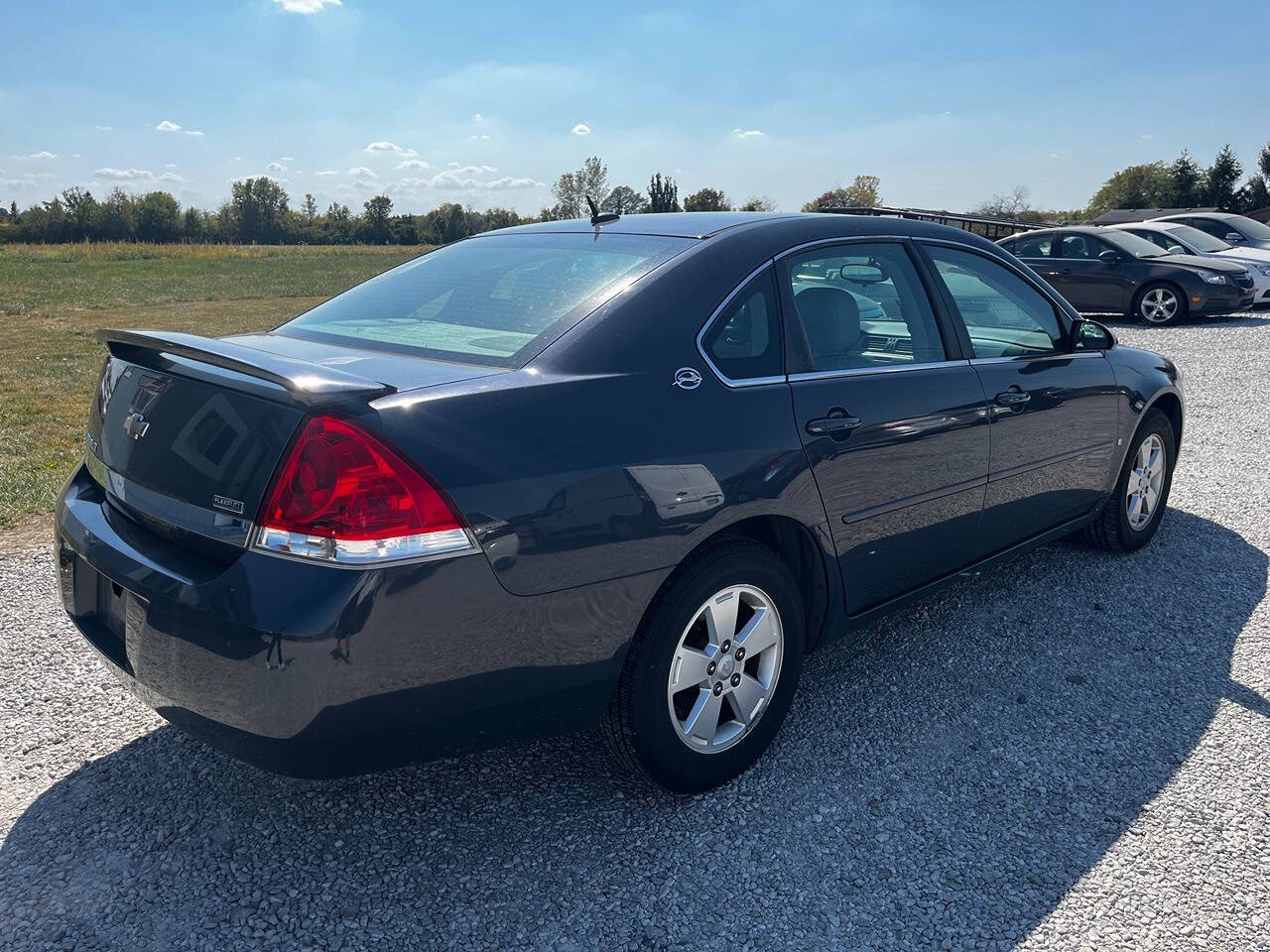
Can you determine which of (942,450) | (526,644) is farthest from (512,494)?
(942,450)

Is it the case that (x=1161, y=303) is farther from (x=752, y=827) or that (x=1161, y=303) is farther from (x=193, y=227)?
(x=193, y=227)

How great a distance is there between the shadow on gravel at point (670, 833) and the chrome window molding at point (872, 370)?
1.13 meters

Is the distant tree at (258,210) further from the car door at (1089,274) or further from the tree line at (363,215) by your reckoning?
the car door at (1089,274)

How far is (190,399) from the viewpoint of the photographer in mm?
2389

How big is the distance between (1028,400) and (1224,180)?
178 ft

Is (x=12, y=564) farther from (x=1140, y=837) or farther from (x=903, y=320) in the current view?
(x=1140, y=837)

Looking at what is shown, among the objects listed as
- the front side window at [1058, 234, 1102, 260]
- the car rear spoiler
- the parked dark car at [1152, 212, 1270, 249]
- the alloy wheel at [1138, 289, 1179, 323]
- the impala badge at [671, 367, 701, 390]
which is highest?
the parked dark car at [1152, 212, 1270, 249]

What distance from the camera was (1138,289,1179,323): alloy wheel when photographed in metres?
14.2

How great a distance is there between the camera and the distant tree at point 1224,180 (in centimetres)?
4744

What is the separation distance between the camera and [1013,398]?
12.2ft

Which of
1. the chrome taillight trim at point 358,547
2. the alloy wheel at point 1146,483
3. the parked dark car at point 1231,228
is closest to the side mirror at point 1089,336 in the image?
the alloy wheel at point 1146,483

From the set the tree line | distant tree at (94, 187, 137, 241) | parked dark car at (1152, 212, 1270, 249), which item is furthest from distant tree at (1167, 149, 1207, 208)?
distant tree at (94, 187, 137, 241)

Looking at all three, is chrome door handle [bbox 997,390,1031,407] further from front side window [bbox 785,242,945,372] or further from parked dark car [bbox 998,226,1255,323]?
parked dark car [bbox 998,226,1255,323]

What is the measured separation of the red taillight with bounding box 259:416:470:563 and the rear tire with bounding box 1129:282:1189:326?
14.7m
